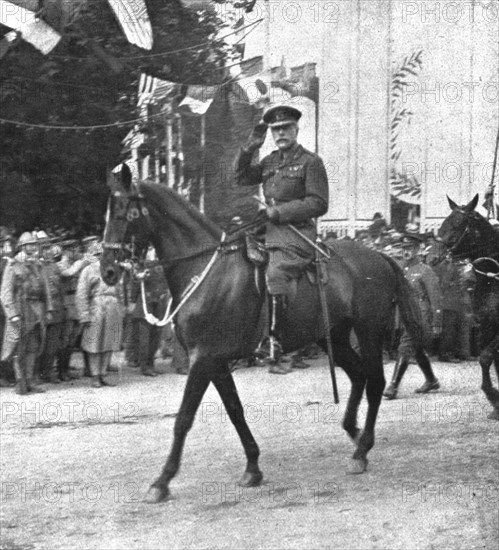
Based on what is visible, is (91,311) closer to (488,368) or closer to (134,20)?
(134,20)

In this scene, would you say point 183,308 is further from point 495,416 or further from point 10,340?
point 10,340

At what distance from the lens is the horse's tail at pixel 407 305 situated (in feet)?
28.9

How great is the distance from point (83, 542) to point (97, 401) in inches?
225

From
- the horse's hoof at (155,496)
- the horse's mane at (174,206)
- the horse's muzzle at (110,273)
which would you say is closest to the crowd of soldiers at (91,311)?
the horse's mane at (174,206)

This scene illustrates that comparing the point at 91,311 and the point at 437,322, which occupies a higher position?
Answer: the point at 91,311

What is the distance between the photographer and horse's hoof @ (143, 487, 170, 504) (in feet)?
22.9

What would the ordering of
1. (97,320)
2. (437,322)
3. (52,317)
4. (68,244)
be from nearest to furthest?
(52,317) < (97,320) < (68,244) < (437,322)

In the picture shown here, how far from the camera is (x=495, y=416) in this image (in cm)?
1015

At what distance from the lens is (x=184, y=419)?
23.4ft

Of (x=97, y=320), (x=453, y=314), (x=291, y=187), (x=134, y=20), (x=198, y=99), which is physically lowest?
(x=453, y=314)

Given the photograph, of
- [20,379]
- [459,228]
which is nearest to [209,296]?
[459,228]

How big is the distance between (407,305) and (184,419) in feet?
8.64

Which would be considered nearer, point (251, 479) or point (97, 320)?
point (251, 479)

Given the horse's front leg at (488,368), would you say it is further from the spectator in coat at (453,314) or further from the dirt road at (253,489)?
the spectator in coat at (453,314)
